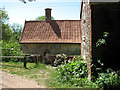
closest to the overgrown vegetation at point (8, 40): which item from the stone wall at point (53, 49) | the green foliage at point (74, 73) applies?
the stone wall at point (53, 49)

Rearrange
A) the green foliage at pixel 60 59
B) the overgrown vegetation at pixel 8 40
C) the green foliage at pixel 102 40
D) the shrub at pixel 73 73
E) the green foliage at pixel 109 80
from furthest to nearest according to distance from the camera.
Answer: the overgrown vegetation at pixel 8 40 → the green foliage at pixel 60 59 → the shrub at pixel 73 73 → the green foliage at pixel 102 40 → the green foliage at pixel 109 80

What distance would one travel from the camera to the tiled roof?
59.8 feet

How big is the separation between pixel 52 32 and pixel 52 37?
981 mm

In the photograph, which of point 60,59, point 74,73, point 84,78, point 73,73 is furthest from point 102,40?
point 60,59

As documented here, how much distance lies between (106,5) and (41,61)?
8935 mm

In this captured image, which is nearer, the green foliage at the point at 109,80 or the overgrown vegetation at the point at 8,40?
the green foliage at the point at 109,80

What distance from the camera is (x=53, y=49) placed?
18.0 metres

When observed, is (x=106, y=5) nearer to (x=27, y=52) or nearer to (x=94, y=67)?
(x=94, y=67)

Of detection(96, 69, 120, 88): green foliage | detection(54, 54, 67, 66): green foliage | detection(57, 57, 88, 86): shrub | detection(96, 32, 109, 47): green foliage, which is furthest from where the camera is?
detection(54, 54, 67, 66): green foliage

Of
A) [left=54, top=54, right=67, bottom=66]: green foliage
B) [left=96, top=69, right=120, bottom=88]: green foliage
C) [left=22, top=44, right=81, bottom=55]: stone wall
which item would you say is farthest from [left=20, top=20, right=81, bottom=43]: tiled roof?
[left=96, top=69, right=120, bottom=88]: green foliage

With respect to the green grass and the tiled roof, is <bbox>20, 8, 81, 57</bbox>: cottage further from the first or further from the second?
the green grass

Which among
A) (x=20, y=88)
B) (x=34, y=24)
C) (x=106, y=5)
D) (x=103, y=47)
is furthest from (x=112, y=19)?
(x=34, y=24)

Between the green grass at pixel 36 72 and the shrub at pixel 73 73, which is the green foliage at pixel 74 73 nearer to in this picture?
the shrub at pixel 73 73

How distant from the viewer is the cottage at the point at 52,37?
17.8m
